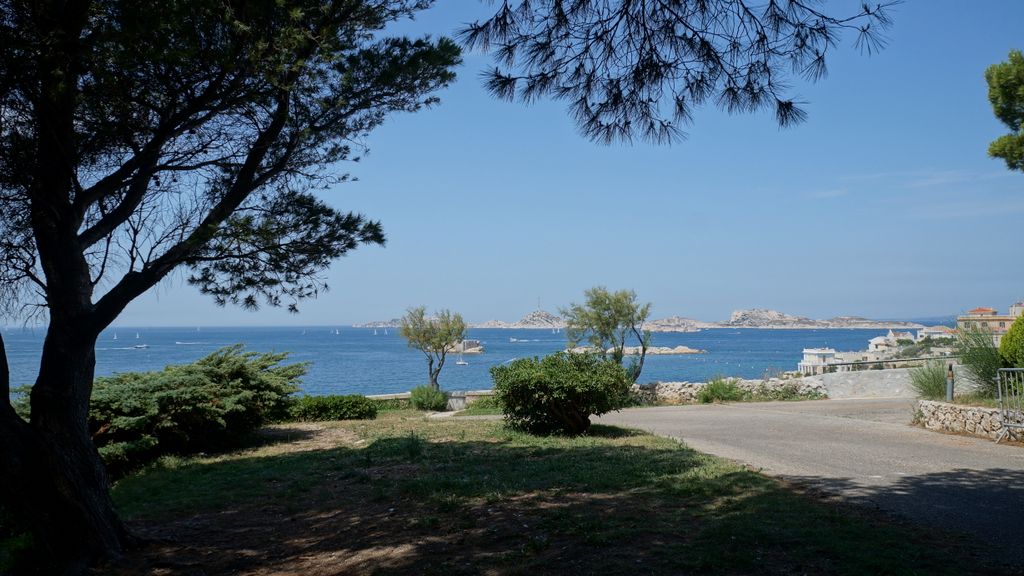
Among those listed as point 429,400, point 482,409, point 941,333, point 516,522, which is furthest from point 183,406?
point 941,333

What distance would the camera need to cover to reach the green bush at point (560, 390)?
38.9 feet

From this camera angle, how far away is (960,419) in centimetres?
1168

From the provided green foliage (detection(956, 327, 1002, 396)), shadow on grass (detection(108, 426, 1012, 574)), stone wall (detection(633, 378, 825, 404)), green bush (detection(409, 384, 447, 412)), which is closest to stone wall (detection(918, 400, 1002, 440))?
green foliage (detection(956, 327, 1002, 396))

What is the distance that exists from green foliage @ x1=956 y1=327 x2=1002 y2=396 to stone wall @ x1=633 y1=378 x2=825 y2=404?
8568 mm

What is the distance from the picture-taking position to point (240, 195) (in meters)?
6.38

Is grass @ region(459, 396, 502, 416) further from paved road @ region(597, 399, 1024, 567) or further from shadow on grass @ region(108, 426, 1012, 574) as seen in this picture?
shadow on grass @ region(108, 426, 1012, 574)

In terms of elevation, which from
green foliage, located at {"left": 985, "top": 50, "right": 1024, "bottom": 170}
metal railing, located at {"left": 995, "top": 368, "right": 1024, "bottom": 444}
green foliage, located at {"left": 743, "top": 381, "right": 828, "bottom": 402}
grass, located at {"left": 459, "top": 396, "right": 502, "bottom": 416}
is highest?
green foliage, located at {"left": 985, "top": 50, "right": 1024, "bottom": 170}

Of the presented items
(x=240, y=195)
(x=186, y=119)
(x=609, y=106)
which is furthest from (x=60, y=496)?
(x=609, y=106)

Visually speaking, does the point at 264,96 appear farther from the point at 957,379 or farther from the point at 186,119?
the point at 957,379

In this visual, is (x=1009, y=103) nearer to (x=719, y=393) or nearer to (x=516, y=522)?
(x=516, y=522)

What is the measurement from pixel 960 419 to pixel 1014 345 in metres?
1.83

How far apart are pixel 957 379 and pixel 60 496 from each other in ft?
49.9

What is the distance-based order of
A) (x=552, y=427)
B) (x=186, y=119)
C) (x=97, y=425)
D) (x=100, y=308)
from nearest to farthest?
(x=100, y=308) → (x=186, y=119) → (x=97, y=425) → (x=552, y=427)

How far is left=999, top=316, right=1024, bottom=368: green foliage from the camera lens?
12020 millimetres
